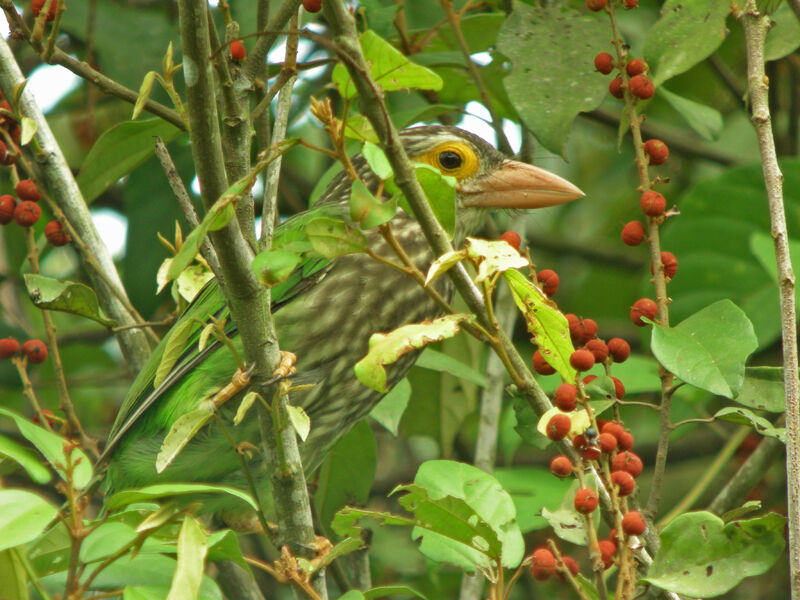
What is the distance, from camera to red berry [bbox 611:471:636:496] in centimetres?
155

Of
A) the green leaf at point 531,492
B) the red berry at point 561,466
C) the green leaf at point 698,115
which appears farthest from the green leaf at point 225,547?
the green leaf at point 698,115

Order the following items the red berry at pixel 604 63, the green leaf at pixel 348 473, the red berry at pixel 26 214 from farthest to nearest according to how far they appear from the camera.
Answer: the green leaf at pixel 348 473, the red berry at pixel 26 214, the red berry at pixel 604 63

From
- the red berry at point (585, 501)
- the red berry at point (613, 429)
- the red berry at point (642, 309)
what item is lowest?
the red berry at point (585, 501)

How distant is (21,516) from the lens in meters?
1.31

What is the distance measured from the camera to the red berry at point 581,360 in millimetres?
1580

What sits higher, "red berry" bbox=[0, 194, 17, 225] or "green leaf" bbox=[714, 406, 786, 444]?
"red berry" bbox=[0, 194, 17, 225]

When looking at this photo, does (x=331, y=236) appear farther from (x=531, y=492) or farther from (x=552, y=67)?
(x=531, y=492)

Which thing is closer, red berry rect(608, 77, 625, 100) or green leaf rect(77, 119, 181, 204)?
red berry rect(608, 77, 625, 100)

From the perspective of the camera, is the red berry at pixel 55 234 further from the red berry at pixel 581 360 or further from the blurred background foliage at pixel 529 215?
the red berry at pixel 581 360

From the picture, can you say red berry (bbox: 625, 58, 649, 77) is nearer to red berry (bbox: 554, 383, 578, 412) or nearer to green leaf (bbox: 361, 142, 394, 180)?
red berry (bbox: 554, 383, 578, 412)

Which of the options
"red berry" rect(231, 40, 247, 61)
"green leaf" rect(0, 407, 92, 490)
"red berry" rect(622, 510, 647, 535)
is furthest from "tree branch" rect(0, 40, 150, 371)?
"red berry" rect(622, 510, 647, 535)

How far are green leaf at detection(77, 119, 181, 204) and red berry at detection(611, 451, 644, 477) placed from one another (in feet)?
4.46

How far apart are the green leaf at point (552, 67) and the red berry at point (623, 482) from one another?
0.91 metres

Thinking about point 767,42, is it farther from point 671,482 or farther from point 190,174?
point 671,482
